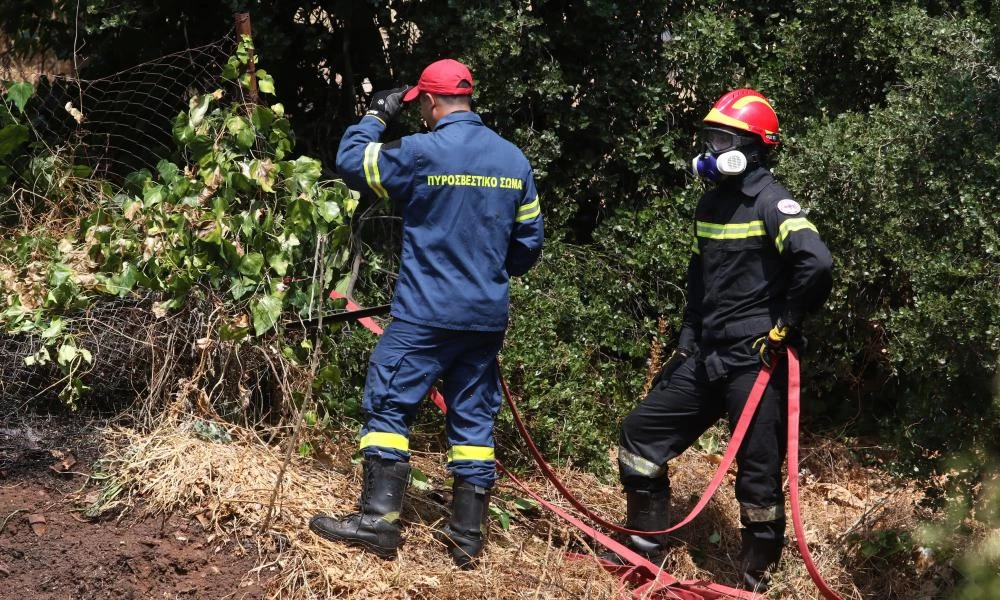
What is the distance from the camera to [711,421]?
5.07m

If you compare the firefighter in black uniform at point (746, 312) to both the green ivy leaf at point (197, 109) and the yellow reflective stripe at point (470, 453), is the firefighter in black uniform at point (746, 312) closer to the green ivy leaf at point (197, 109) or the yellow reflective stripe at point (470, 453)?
the yellow reflective stripe at point (470, 453)

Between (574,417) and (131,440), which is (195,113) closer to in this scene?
(131,440)

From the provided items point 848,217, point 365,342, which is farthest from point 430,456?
point 848,217

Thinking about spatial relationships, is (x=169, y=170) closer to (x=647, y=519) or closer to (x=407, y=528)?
(x=407, y=528)

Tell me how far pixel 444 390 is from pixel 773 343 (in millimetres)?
1444

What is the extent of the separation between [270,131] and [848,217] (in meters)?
3.07

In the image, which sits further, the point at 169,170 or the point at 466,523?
the point at 169,170

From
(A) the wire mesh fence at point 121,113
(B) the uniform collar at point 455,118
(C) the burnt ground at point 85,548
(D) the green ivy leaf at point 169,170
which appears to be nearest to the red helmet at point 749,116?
(B) the uniform collar at point 455,118

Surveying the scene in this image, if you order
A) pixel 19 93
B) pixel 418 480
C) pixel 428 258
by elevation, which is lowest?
pixel 418 480

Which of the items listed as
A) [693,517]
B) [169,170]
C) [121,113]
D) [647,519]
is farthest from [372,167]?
[121,113]

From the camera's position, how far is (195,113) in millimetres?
5086

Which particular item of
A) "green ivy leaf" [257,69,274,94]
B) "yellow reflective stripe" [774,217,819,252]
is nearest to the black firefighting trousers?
"yellow reflective stripe" [774,217,819,252]

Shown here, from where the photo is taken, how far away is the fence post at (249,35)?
5.06 metres

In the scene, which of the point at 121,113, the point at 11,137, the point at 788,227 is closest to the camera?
the point at 788,227
